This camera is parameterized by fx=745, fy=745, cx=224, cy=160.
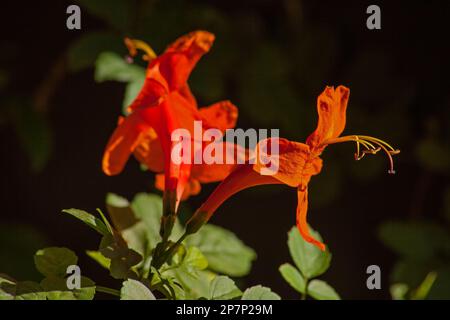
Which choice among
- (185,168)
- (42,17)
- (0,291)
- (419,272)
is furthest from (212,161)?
(42,17)

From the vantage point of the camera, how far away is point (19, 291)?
97 cm

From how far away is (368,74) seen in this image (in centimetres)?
238

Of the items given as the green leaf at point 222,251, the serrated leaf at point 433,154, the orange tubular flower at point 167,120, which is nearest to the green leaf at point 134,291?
the orange tubular flower at point 167,120

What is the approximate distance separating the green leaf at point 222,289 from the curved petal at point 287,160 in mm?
169

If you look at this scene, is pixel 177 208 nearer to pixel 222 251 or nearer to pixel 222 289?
pixel 222 289

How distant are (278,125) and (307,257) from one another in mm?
934

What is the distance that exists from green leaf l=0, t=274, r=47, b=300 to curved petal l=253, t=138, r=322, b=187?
0.34 metres

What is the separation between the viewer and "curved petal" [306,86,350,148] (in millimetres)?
1028

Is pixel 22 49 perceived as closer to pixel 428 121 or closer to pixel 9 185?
pixel 9 185

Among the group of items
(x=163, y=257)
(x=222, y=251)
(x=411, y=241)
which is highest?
(x=163, y=257)

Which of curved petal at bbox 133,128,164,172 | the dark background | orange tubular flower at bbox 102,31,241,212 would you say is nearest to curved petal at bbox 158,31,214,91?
orange tubular flower at bbox 102,31,241,212

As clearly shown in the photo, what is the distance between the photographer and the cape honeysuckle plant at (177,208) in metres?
1.02

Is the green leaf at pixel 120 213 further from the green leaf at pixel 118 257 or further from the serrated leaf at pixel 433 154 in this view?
the serrated leaf at pixel 433 154

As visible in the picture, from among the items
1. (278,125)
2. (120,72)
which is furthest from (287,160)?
(278,125)
